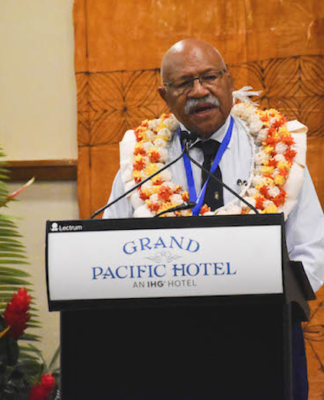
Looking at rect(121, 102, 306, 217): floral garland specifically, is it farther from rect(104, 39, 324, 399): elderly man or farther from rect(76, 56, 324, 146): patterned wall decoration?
rect(76, 56, 324, 146): patterned wall decoration

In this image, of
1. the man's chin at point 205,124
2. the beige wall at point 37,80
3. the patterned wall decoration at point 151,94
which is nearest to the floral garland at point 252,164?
the man's chin at point 205,124

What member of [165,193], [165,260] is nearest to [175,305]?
[165,260]

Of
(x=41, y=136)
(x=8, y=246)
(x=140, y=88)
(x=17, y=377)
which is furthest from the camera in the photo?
(x=41, y=136)

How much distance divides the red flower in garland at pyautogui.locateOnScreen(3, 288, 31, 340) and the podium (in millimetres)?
125

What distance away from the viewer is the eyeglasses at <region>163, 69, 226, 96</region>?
Answer: 188 cm

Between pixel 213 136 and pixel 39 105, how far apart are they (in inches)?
60.8

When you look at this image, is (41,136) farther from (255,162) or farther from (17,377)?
(17,377)

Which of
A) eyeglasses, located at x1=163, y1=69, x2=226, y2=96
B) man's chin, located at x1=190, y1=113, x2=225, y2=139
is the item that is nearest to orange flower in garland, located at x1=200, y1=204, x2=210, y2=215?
man's chin, located at x1=190, y1=113, x2=225, y2=139

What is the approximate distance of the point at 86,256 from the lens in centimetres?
112

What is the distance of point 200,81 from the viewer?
188cm

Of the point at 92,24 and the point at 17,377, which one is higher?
the point at 92,24

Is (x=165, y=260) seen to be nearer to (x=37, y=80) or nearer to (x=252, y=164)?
(x=252, y=164)

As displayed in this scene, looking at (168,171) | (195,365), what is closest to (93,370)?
(195,365)

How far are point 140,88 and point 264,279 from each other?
212 cm
